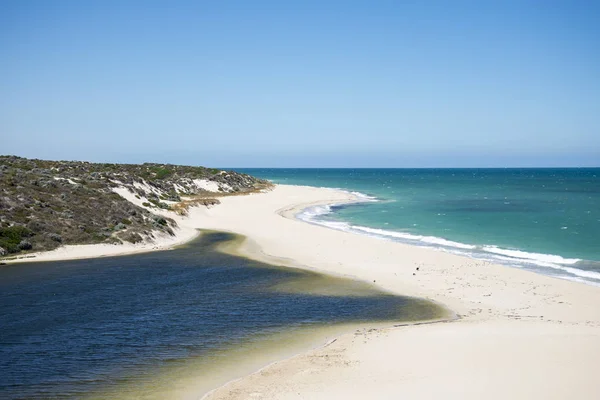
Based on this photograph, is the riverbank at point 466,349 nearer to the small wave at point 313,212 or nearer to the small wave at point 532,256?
the small wave at point 532,256

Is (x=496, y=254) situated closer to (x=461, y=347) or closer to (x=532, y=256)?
(x=532, y=256)

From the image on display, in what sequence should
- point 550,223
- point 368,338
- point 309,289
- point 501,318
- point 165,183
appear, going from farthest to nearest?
point 165,183 → point 550,223 → point 309,289 → point 501,318 → point 368,338

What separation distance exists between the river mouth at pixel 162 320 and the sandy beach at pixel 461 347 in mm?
1253

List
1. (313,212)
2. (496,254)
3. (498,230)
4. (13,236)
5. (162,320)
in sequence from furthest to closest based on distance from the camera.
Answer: (313,212)
(498,230)
(496,254)
(13,236)
(162,320)

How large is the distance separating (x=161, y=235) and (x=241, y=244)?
7.00 meters

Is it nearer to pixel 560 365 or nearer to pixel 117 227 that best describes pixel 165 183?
pixel 117 227

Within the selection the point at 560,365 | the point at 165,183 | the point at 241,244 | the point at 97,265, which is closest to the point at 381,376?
the point at 560,365

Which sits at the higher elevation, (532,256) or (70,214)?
(70,214)

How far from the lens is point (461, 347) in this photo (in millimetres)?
14383

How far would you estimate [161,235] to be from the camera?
38.7 m

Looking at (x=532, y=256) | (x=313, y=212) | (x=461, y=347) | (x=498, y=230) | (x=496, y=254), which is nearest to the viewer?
(x=461, y=347)

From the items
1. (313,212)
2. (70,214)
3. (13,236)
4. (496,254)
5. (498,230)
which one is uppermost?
(70,214)

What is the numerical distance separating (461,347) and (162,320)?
35.3ft

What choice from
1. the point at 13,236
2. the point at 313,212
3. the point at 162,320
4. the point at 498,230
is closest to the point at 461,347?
the point at 162,320
